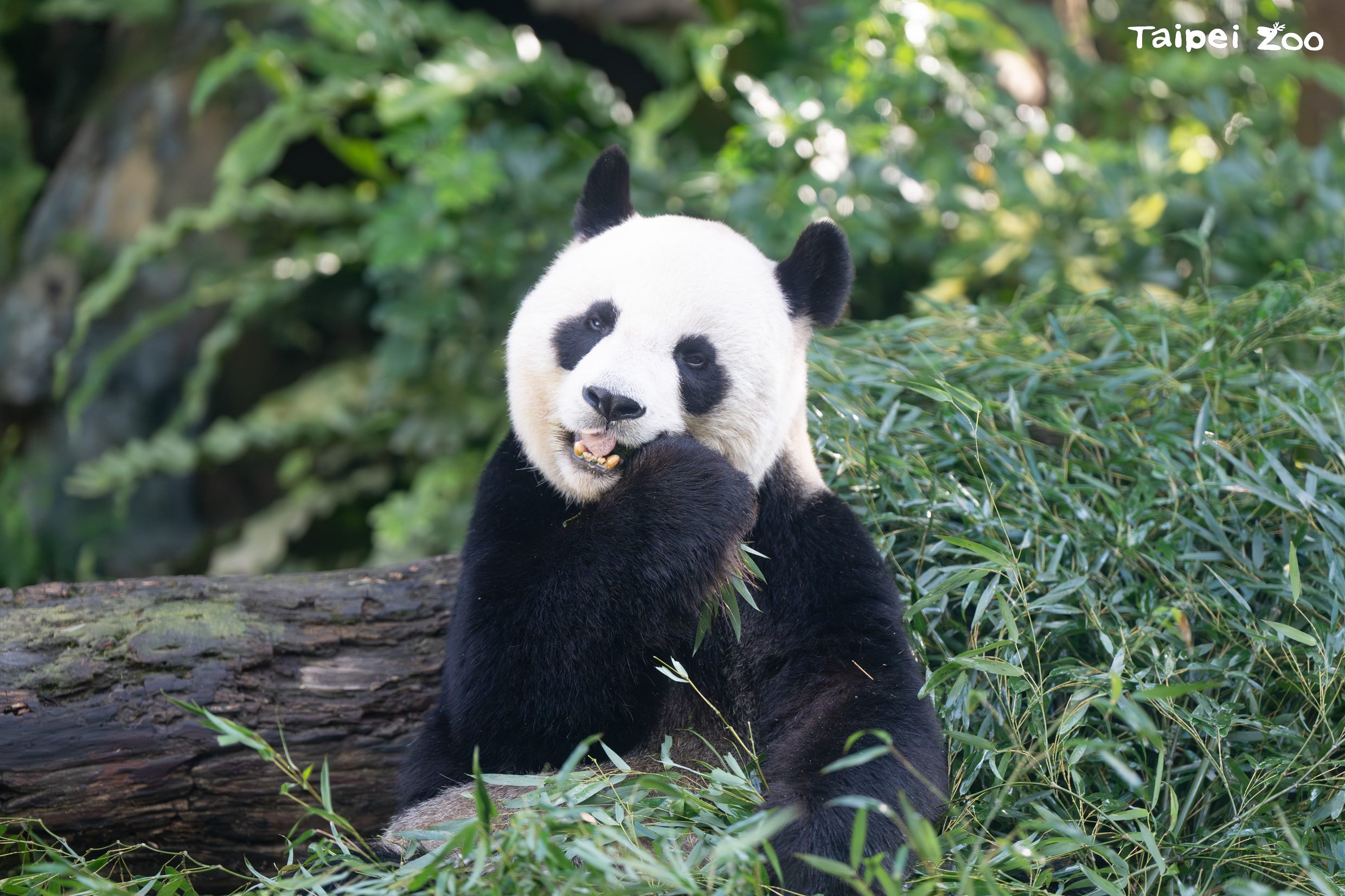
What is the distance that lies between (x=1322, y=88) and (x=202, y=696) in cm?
778

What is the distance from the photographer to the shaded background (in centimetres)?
542

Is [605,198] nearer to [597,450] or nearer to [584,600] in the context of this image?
[597,450]

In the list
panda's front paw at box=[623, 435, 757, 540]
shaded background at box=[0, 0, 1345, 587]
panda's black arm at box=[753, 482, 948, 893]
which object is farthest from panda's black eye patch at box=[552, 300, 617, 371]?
shaded background at box=[0, 0, 1345, 587]

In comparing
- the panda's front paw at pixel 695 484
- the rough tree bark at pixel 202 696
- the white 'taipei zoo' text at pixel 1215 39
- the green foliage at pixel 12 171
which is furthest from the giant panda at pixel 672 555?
the white 'taipei zoo' text at pixel 1215 39

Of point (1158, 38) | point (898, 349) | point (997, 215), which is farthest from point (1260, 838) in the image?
point (1158, 38)

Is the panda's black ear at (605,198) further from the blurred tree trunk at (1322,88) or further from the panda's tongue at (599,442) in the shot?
the blurred tree trunk at (1322,88)

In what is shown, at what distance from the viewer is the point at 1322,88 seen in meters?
7.11

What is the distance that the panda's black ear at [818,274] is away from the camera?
259 cm

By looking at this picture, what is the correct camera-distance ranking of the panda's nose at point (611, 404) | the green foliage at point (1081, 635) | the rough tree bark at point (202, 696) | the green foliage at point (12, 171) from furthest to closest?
the green foliage at point (12, 171) → the rough tree bark at point (202, 696) → the panda's nose at point (611, 404) → the green foliage at point (1081, 635)

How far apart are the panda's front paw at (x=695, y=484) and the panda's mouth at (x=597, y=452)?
0.04m

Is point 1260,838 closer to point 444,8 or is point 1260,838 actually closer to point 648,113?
point 648,113

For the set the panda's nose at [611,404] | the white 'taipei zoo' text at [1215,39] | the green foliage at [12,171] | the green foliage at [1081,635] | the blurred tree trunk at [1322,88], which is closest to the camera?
the green foliage at [1081,635]

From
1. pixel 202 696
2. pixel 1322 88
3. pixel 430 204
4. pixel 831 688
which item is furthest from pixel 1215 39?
pixel 202 696

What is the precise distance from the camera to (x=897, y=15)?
580cm
